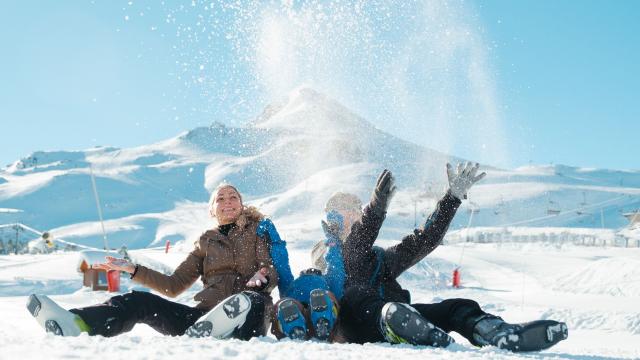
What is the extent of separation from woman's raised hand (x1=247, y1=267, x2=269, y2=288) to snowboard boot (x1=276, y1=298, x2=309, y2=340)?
1.58 feet

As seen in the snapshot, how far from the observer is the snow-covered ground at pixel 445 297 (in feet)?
8.98

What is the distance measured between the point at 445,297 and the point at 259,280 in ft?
37.9

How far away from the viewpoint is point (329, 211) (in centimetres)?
527

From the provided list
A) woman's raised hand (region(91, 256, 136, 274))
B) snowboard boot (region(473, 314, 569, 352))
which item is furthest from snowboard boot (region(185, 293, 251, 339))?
snowboard boot (region(473, 314, 569, 352))

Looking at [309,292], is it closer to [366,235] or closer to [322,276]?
[322,276]

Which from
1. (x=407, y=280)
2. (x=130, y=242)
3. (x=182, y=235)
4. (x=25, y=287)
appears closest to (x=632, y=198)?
(x=182, y=235)

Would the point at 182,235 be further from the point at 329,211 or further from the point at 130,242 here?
the point at 329,211

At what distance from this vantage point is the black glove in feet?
16.5

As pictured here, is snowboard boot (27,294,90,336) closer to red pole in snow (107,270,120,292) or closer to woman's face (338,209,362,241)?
woman's face (338,209,362,241)

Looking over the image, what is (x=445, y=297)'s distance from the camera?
15.0 m

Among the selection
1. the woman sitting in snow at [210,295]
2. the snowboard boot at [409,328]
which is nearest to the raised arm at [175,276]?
the woman sitting in snow at [210,295]

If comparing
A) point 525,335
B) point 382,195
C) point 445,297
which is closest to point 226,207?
point 382,195

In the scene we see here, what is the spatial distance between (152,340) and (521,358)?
1914 mm

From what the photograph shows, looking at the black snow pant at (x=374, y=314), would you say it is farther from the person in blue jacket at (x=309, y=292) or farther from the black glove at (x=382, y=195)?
the black glove at (x=382, y=195)
